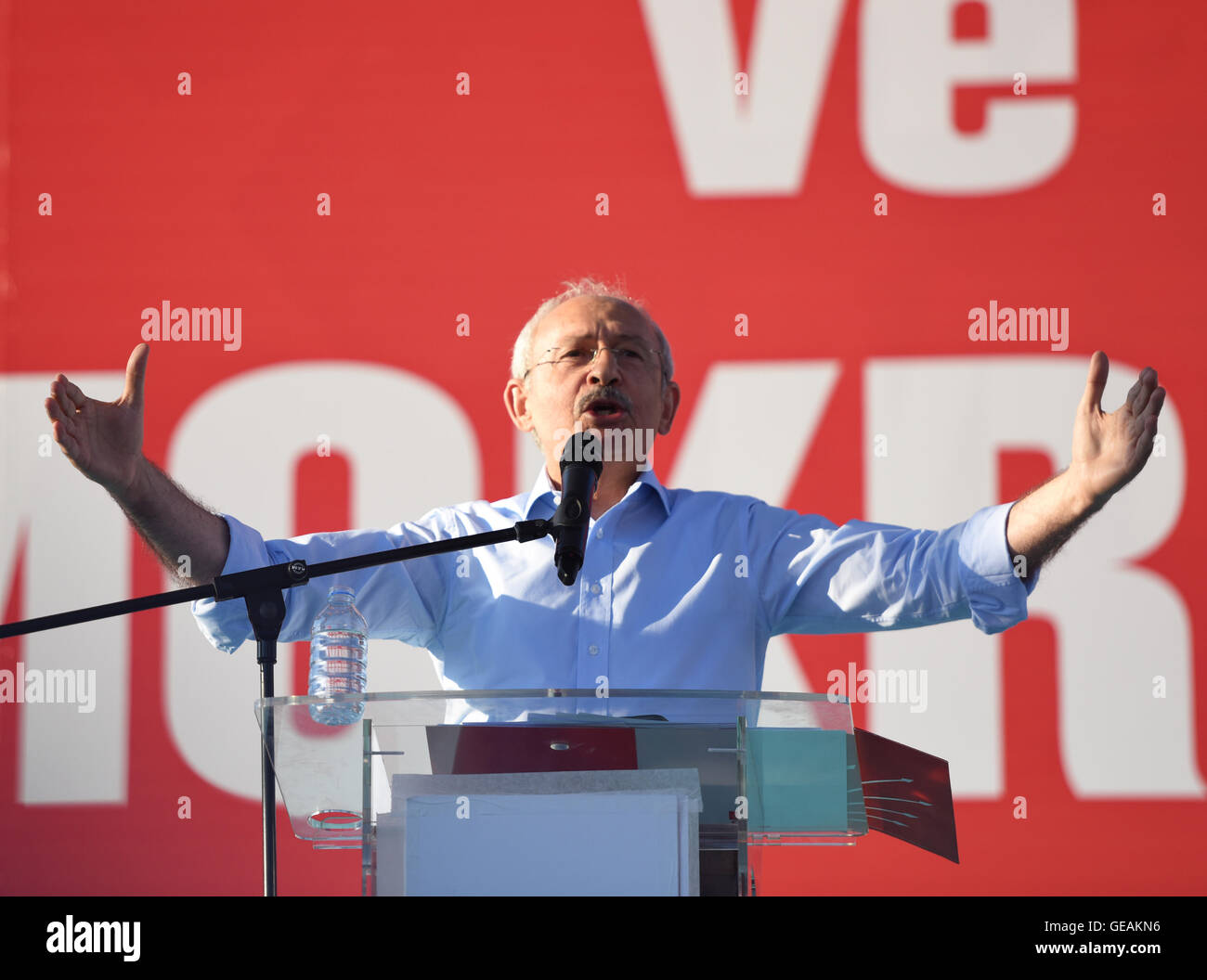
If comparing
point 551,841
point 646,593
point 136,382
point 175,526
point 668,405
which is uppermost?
point 668,405

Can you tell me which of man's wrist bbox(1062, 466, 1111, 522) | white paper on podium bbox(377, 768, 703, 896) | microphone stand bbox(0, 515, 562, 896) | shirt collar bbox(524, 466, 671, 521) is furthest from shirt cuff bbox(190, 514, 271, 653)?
man's wrist bbox(1062, 466, 1111, 522)

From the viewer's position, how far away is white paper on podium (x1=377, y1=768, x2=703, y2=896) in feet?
4.78

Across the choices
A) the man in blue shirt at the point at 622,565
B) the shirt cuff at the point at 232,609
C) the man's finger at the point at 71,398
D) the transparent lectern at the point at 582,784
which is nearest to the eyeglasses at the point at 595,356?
the man in blue shirt at the point at 622,565

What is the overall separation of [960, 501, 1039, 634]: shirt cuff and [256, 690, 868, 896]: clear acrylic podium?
88 cm

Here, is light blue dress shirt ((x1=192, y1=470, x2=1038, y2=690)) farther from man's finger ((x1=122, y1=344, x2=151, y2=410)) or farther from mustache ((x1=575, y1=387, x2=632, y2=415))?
man's finger ((x1=122, y1=344, x2=151, y2=410))

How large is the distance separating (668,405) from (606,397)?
26cm

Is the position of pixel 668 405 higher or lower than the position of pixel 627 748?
higher

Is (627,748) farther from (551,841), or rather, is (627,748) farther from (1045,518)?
(1045,518)

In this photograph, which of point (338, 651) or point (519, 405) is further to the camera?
point (519, 405)

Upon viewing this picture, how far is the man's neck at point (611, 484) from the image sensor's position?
9.82 ft

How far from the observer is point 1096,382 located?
6.93ft

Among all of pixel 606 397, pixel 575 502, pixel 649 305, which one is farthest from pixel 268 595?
pixel 649 305

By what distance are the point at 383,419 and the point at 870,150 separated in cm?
159
